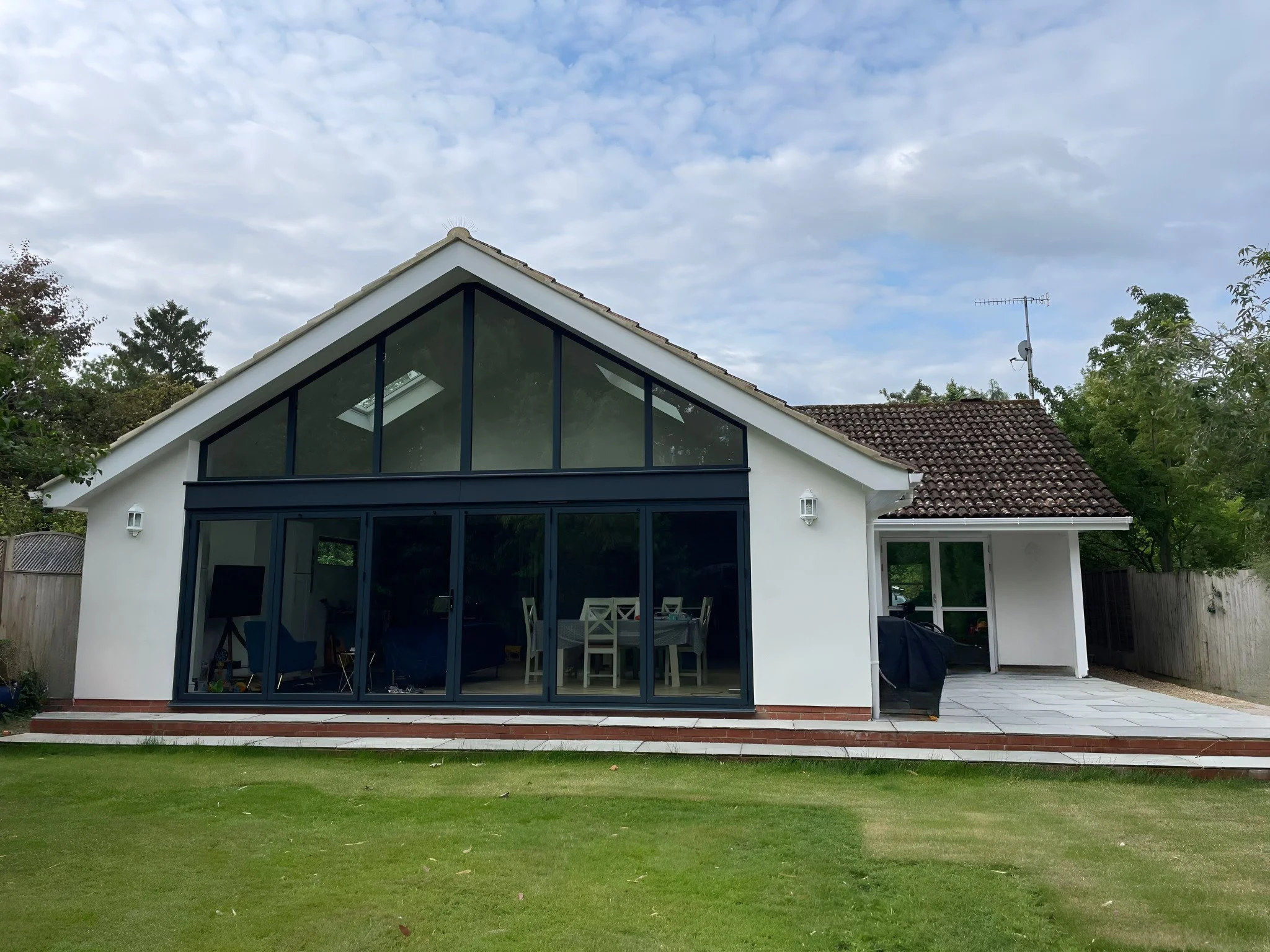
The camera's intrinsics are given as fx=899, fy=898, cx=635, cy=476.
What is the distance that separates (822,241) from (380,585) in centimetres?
1140

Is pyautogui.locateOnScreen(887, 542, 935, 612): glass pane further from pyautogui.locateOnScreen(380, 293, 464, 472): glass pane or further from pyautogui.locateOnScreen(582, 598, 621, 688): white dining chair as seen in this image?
pyautogui.locateOnScreen(380, 293, 464, 472): glass pane

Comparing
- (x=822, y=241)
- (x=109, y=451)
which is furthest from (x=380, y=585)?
(x=822, y=241)

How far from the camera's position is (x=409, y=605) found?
32.5 feet

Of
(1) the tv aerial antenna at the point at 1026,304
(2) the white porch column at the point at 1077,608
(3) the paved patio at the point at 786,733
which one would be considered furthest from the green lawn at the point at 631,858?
(1) the tv aerial antenna at the point at 1026,304

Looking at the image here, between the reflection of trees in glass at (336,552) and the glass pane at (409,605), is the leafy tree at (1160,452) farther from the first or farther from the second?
the reflection of trees in glass at (336,552)

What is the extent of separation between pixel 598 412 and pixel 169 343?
46258 millimetres

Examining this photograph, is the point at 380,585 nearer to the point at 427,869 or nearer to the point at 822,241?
the point at 427,869

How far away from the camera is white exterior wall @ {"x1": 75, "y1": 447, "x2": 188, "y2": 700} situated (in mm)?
10023

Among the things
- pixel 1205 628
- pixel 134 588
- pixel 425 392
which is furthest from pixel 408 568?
pixel 1205 628

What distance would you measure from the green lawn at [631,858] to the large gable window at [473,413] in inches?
137

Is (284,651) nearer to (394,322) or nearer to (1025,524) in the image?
(394,322)

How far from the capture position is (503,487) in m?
9.76

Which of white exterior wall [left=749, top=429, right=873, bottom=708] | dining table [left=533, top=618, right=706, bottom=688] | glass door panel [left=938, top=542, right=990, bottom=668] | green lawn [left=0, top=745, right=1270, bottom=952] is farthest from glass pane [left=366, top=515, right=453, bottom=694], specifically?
glass door panel [left=938, top=542, right=990, bottom=668]

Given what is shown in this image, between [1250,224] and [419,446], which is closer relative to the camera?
[419,446]
